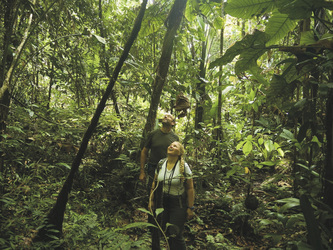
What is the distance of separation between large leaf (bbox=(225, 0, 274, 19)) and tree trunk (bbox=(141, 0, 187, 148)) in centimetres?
185

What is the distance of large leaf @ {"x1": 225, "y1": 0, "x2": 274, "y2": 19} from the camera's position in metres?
1.29

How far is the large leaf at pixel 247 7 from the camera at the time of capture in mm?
1293

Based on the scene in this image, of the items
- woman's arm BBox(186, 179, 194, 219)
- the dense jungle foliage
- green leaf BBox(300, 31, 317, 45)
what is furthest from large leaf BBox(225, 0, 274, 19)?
woman's arm BBox(186, 179, 194, 219)

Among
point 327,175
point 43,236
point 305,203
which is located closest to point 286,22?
point 327,175

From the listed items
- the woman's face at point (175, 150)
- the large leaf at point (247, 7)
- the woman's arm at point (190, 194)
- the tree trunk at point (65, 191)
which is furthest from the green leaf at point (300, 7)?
the woman's arm at point (190, 194)

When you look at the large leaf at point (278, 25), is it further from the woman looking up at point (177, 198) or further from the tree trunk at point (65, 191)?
the woman looking up at point (177, 198)

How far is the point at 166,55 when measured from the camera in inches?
142

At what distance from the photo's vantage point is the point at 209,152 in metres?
5.46

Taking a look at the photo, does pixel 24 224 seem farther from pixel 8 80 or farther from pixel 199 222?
pixel 199 222

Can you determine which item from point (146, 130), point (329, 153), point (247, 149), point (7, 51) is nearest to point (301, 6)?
point (329, 153)

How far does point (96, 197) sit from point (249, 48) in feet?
12.1

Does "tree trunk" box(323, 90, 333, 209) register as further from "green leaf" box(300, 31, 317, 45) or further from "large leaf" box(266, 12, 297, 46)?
"large leaf" box(266, 12, 297, 46)

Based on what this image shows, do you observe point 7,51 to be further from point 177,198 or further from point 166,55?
point 177,198

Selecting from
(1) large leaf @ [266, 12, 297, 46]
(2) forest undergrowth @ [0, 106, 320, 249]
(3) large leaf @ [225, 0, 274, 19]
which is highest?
(3) large leaf @ [225, 0, 274, 19]
